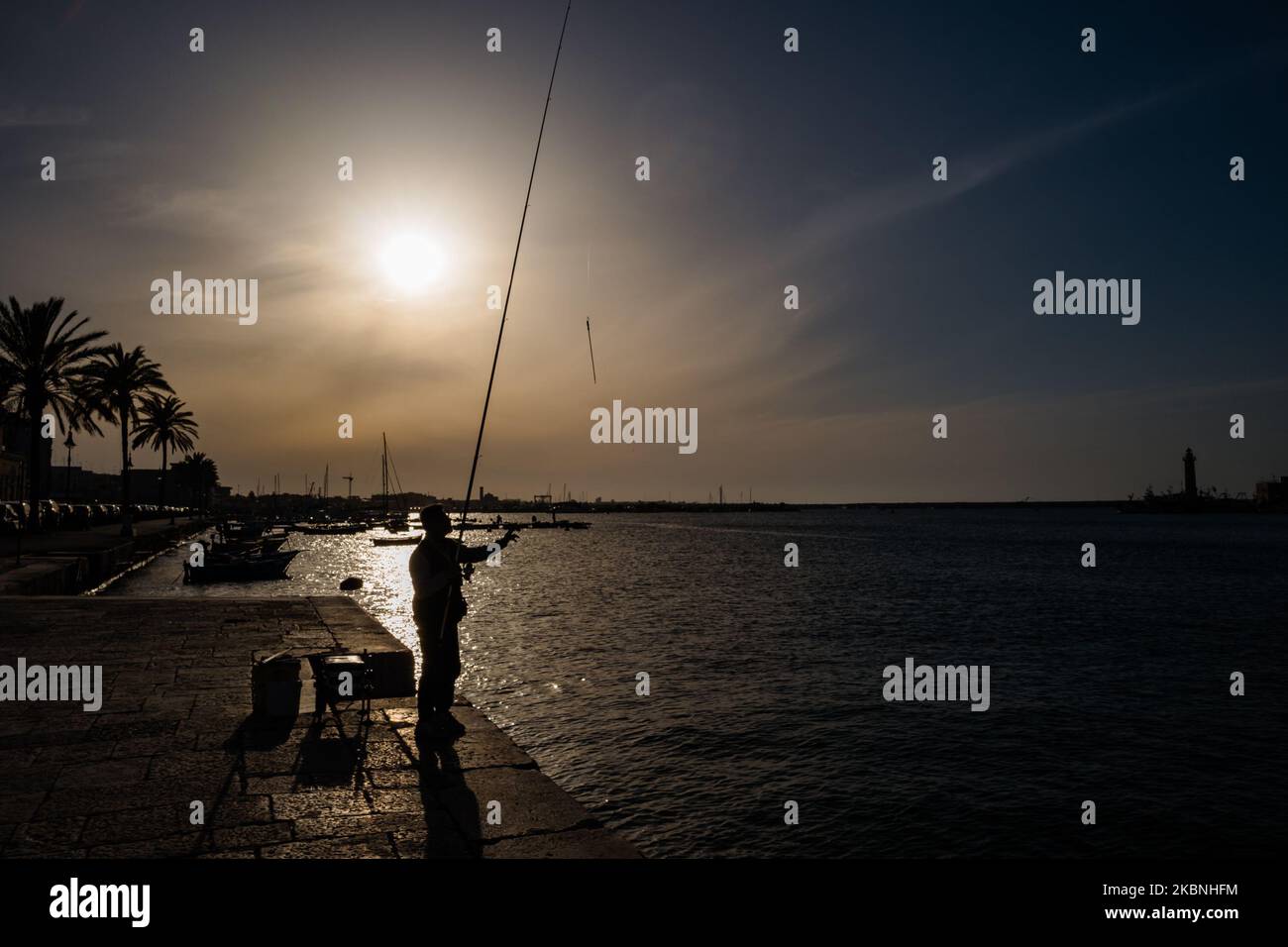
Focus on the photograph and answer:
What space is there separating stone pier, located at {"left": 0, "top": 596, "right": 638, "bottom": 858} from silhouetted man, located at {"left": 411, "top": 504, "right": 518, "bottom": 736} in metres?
0.30

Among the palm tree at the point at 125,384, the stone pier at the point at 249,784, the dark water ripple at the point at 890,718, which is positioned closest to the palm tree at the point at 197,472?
the palm tree at the point at 125,384

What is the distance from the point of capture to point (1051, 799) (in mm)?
13242

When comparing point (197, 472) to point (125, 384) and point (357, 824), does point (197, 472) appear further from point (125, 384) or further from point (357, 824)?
point (357, 824)

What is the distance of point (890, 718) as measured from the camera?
18000 millimetres

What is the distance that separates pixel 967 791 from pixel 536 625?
2227 cm

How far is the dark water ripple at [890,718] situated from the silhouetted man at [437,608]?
14.4 feet

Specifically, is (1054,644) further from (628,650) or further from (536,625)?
(536,625)

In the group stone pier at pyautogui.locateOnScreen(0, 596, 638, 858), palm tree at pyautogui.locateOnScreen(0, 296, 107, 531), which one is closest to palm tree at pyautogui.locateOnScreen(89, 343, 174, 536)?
palm tree at pyautogui.locateOnScreen(0, 296, 107, 531)

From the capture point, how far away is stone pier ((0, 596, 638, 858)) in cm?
520

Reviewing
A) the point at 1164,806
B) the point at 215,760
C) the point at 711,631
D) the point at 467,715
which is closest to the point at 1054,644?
the point at 711,631

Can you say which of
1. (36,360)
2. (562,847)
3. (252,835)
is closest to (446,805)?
(562,847)

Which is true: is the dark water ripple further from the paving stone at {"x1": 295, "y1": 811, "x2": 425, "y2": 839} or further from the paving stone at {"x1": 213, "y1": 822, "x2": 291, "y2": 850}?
the paving stone at {"x1": 213, "y1": 822, "x2": 291, "y2": 850}

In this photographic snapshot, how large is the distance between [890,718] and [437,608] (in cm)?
1275
